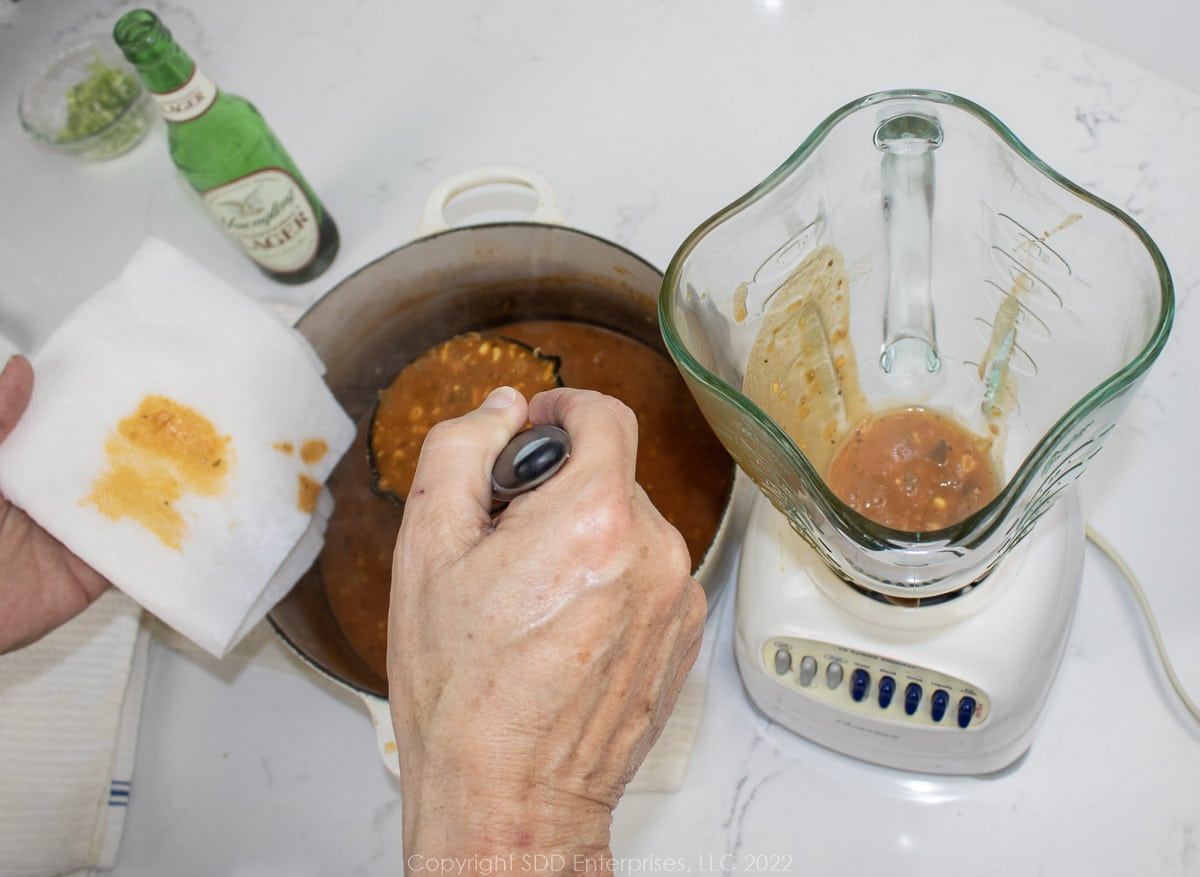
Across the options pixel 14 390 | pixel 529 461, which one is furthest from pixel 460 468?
pixel 14 390

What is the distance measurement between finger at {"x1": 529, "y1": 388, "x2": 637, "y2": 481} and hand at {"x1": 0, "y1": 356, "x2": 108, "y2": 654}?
432 mm

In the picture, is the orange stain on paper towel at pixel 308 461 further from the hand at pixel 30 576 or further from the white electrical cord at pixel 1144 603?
the white electrical cord at pixel 1144 603

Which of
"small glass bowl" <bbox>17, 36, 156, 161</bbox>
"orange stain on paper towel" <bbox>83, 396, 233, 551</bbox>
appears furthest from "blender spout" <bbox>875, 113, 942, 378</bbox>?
"small glass bowl" <bbox>17, 36, 156, 161</bbox>

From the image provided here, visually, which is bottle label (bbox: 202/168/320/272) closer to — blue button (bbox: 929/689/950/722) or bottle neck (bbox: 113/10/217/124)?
bottle neck (bbox: 113/10/217/124)

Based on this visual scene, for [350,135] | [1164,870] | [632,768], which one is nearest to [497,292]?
[350,135]

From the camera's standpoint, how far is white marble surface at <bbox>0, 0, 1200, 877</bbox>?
0.76m

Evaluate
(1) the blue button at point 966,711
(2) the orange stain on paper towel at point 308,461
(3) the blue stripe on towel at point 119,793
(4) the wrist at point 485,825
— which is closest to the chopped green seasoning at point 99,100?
(2) the orange stain on paper towel at point 308,461

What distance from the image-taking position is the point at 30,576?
0.74 m

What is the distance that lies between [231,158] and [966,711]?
74 cm

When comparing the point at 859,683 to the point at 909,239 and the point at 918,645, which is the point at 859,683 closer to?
the point at 918,645

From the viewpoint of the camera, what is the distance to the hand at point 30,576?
0.71 metres

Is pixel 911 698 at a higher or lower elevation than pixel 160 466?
lower

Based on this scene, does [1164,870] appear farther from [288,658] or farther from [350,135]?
[350,135]

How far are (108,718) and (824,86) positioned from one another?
0.91 m
